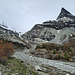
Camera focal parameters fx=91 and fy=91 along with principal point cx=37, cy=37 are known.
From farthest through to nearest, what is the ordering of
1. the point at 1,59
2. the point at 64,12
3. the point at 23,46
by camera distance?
1. the point at 64,12
2. the point at 23,46
3. the point at 1,59

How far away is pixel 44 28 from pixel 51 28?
775cm

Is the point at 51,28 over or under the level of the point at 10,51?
over

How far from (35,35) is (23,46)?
33982mm

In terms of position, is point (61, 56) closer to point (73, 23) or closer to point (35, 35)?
point (35, 35)

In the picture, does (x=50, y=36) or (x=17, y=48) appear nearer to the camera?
(x=17, y=48)

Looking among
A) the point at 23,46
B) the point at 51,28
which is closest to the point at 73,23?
the point at 51,28

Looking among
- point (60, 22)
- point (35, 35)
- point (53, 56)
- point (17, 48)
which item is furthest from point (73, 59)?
point (60, 22)

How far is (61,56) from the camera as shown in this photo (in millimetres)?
28219

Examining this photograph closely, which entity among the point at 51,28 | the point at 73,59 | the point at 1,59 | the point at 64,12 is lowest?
the point at 73,59

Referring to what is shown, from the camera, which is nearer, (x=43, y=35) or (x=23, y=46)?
(x=23, y=46)

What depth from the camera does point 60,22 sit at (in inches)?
4208

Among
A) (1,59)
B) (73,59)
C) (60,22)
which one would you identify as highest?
(60,22)

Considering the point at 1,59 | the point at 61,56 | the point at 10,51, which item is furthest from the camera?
the point at 61,56

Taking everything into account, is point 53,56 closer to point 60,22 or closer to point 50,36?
point 50,36
